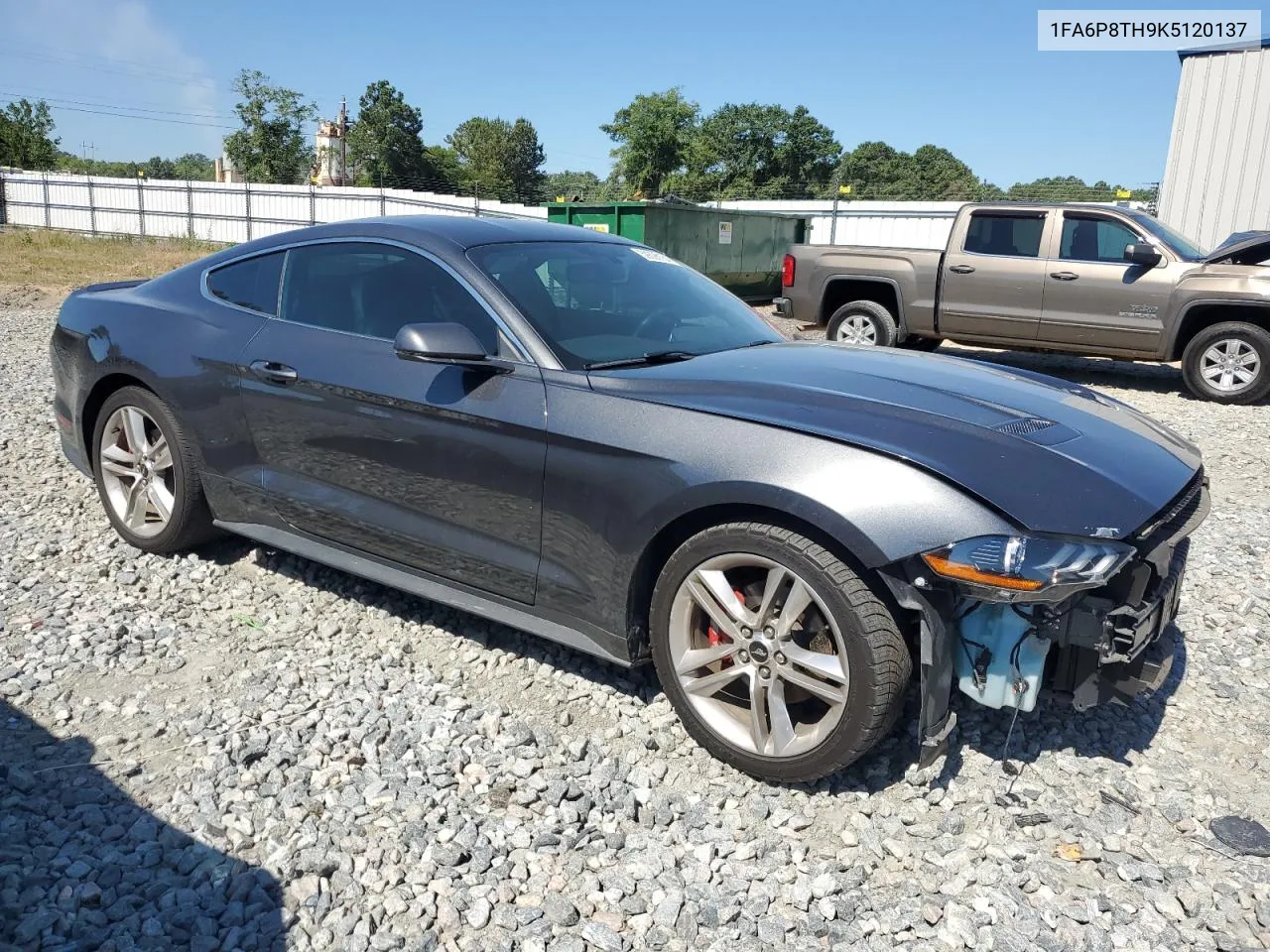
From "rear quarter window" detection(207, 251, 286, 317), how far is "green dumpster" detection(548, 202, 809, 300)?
1126 cm

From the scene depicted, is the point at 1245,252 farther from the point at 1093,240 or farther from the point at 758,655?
the point at 758,655

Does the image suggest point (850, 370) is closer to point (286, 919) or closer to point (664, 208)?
point (286, 919)

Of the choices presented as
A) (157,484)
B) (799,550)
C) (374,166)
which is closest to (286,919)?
(799,550)

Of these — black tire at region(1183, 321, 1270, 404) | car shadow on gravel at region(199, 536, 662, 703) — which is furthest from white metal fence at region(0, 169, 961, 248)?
car shadow on gravel at region(199, 536, 662, 703)

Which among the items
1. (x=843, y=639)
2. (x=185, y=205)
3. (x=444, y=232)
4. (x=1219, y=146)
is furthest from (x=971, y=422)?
(x=185, y=205)

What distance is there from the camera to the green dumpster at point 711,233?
52.4ft

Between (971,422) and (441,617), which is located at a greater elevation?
(971,422)

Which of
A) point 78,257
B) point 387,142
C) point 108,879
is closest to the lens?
point 108,879

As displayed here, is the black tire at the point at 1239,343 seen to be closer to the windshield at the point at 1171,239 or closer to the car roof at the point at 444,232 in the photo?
the windshield at the point at 1171,239

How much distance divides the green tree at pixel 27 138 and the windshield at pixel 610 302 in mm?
58083

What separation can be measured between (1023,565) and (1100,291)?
8590 millimetres

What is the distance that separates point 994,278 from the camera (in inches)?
409

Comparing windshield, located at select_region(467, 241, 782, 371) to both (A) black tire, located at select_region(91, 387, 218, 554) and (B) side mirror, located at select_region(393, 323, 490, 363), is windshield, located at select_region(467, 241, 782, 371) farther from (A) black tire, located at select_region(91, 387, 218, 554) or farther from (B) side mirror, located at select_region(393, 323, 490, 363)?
(A) black tire, located at select_region(91, 387, 218, 554)

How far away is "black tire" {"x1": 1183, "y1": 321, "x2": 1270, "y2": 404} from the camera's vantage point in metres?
9.20
